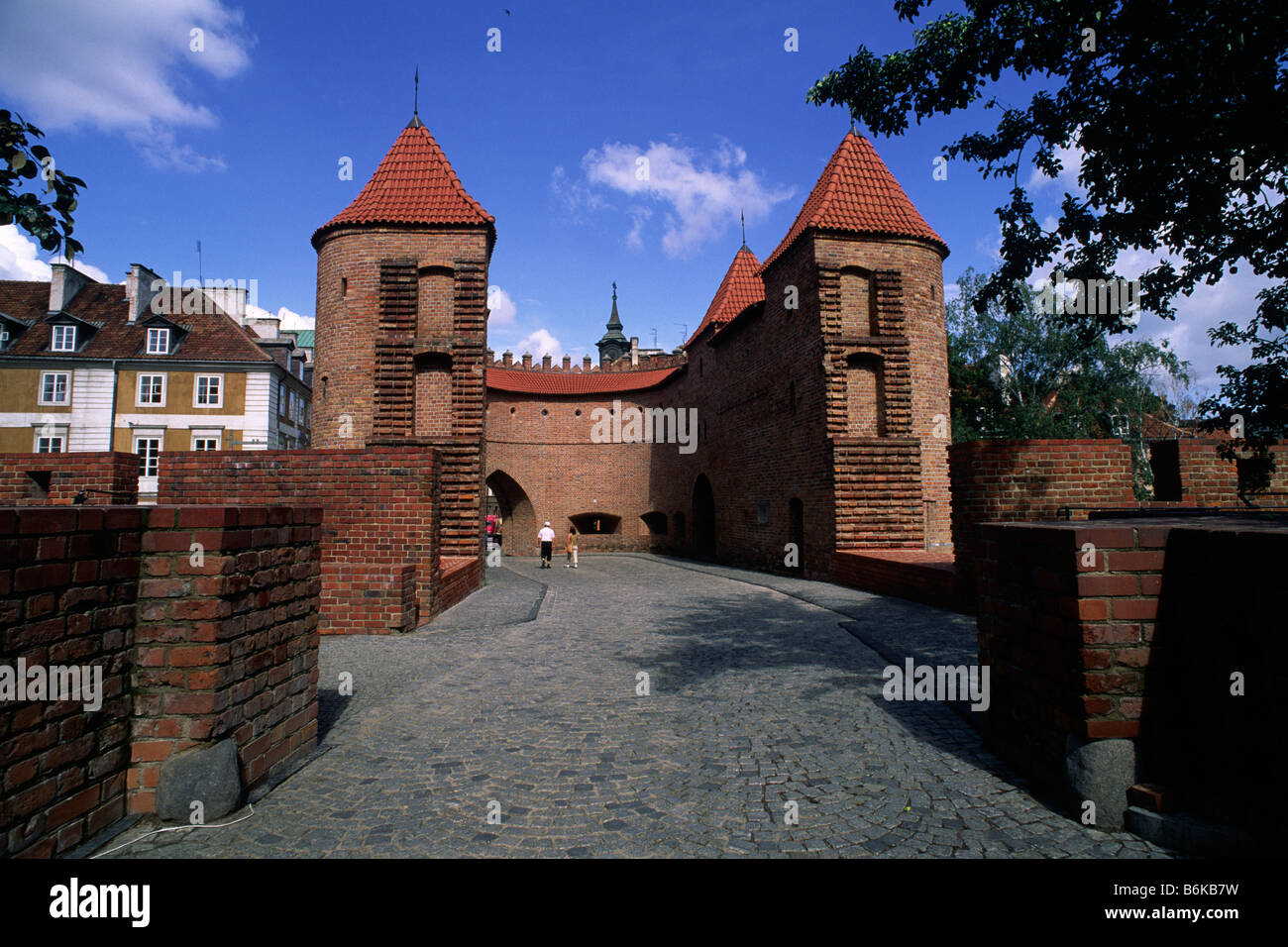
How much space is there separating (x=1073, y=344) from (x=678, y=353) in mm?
18535

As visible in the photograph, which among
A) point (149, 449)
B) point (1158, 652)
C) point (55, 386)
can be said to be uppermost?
point (55, 386)

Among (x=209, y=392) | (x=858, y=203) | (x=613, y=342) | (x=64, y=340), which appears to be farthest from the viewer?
(x=613, y=342)

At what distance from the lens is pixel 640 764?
388 cm

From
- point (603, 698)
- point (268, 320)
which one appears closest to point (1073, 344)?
point (603, 698)

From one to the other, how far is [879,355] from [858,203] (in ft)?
13.2

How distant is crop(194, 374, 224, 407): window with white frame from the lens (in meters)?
28.2

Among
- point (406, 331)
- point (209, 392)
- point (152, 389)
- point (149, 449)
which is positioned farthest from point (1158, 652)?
point (152, 389)

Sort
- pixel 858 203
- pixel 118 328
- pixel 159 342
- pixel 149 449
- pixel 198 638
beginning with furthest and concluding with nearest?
pixel 118 328
pixel 159 342
pixel 149 449
pixel 858 203
pixel 198 638

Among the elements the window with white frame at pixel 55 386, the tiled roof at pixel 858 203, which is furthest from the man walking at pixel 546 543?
the window with white frame at pixel 55 386

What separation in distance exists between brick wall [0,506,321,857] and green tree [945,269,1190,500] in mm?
31325

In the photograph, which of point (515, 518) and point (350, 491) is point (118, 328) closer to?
point (515, 518)

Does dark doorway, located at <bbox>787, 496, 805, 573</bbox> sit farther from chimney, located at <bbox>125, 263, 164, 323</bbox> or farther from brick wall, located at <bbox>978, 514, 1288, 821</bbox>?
chimney, located at <bbox>125, 263, 164, 323</bbox>

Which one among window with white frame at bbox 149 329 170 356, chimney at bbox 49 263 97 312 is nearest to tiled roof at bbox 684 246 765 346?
window with white frame at bbox 149 329 170 356

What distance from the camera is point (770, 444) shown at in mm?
17453
